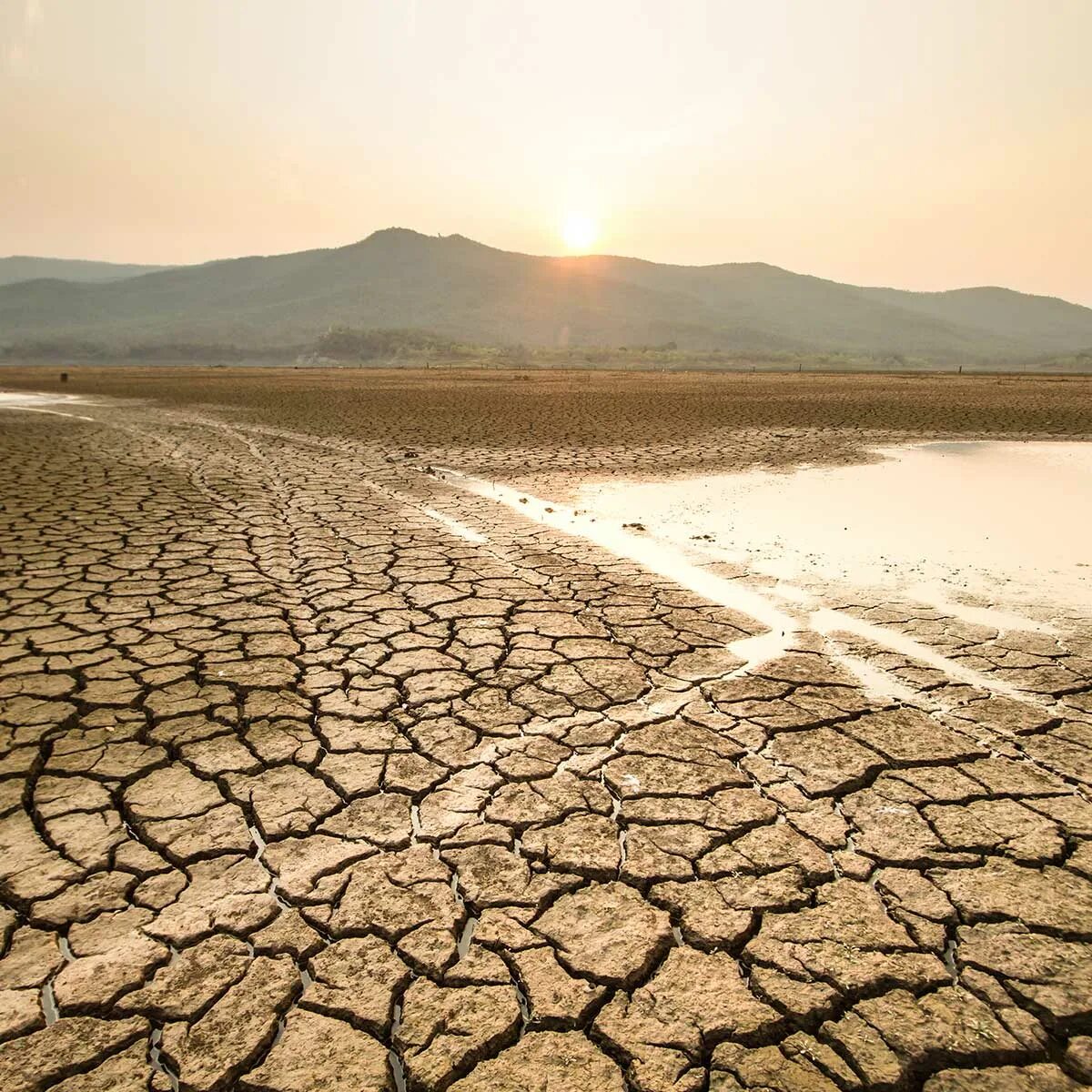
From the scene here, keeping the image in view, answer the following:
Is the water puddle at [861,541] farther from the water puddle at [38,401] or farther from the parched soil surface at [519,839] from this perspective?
the water puddle at [38,401]

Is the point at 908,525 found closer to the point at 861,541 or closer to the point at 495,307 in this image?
the point at 861,541

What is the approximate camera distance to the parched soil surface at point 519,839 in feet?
4.93

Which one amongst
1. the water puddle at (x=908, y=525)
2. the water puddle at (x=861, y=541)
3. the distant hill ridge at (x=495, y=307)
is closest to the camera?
the water puddle at (x=861, y=541)

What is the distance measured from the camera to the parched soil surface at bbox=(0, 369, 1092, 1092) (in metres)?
1.50

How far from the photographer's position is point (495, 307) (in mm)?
114250

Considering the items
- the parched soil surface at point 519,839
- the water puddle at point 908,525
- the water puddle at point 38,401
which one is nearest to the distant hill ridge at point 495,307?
the water puddle at point 38,401

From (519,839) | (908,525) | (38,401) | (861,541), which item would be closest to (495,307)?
(38,401)

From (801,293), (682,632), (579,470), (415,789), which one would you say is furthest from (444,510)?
(801,293)

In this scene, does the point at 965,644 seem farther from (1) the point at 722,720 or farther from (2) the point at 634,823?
(2) the point at 634,823

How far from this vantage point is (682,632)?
3854 millimetres

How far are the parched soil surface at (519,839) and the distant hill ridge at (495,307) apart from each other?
303 ft

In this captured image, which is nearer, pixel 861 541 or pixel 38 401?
pixel 861 541

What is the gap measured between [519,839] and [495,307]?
120 metres

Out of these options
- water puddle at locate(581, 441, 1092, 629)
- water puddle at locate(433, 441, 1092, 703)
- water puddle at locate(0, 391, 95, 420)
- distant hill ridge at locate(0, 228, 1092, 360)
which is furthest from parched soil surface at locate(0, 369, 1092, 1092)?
distant hill ridge at locate(0, 228, 1092, 360)
